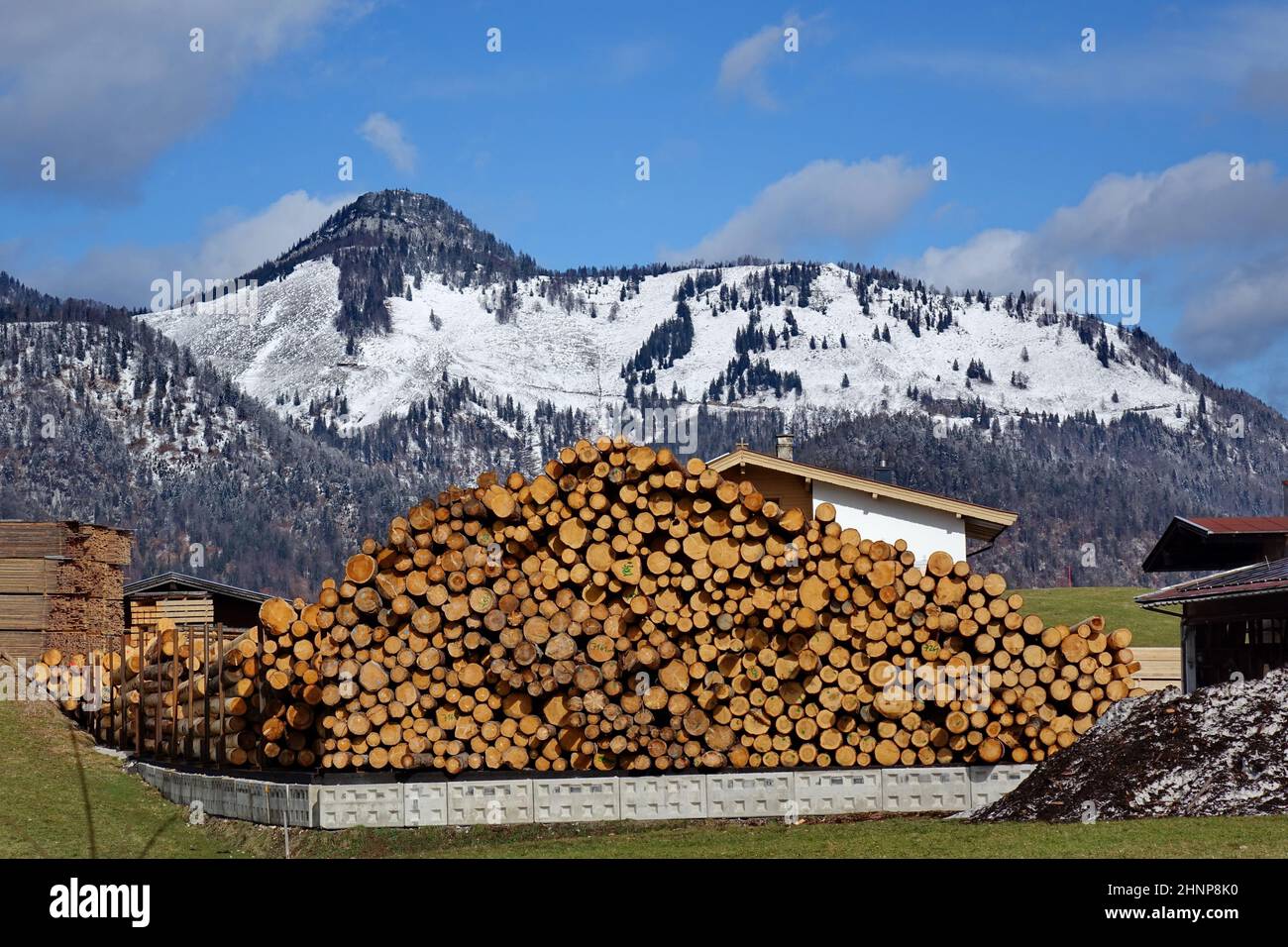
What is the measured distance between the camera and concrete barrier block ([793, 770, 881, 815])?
19.0 m

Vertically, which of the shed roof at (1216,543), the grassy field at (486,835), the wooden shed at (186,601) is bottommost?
the grassy field at (486,835)

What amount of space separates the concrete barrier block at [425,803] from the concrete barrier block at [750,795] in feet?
11.2

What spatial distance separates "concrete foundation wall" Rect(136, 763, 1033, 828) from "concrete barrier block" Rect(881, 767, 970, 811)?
0.01 metres

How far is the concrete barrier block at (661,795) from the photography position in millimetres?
19109

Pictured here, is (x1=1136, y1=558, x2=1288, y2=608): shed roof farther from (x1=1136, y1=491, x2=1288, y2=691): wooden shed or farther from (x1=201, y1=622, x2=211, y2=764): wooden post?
(x1=201, y1=622, x2=211, y2=764): wooden post

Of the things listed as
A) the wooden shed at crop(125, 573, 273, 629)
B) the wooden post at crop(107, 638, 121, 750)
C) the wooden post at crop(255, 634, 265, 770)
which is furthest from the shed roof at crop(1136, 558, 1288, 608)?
the wooden shed at crop(125, 573, 273, 629)

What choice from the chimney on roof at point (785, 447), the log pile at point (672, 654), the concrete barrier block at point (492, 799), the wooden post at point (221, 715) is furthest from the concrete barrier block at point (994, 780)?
the chimney on roof at point (785, 447)

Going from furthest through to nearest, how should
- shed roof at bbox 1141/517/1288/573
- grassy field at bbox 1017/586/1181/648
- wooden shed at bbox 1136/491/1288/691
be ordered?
grassy field at bbox 1017/586/1181/648 → shed roof at bbox 1141/517/1288/573 → wooden shed at bbox 1136/491/1288/691

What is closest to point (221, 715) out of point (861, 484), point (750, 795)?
point (750, 795)

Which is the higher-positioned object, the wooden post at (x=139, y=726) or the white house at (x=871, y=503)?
the white house at (x=871, y=503)

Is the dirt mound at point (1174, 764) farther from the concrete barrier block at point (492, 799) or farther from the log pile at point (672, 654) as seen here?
the concrete barrier block at point (492, 799)

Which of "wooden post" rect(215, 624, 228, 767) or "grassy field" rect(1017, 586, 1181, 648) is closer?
"wooden post" rect(215, 624, 228, 767)
